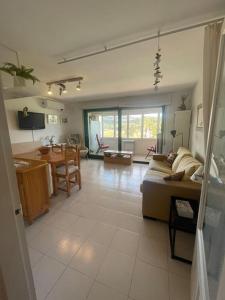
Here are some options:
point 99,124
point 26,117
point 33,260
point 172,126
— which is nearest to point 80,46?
point 33,260

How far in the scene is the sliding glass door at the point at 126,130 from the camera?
6.34 m

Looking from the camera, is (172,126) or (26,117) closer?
(26,117)

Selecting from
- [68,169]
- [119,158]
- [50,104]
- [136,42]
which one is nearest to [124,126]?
[119,158]

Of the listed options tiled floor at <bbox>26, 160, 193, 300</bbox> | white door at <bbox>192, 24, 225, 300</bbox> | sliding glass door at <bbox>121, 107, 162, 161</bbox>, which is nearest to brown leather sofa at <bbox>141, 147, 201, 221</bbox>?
tiled floor at <bbox>26, 160, 193, 300</bbox>

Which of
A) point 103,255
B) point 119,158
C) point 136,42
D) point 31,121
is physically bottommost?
point 103,255

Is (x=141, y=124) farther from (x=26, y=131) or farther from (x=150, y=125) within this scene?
(x=26, y=131)

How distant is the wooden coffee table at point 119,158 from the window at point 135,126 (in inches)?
70.2

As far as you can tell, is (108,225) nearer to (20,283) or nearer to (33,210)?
(33,210)

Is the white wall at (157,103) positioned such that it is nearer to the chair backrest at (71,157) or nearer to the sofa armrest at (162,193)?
the chair backrest at (71,157)

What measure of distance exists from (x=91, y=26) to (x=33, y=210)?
249cm

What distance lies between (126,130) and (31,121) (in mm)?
4074

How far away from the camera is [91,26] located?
1.47m

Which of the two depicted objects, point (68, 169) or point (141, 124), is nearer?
point (68, 169)

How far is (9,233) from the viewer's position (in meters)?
0.79
